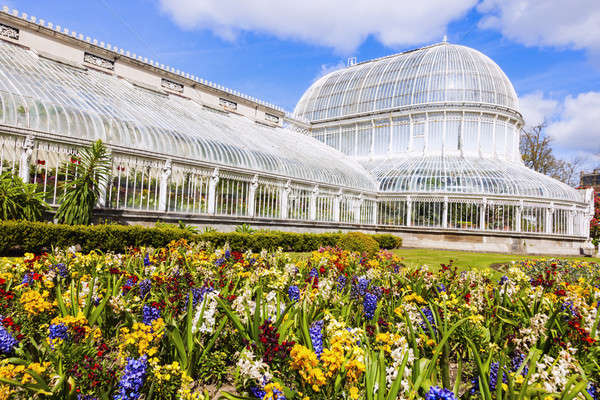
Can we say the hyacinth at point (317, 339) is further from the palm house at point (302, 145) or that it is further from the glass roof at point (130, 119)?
the glass roof at point (130, 119)

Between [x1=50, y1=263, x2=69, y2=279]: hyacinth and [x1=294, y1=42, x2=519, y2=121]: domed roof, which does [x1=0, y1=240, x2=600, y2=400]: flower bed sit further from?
[x1=294, y1=42, x2=519, y2=121]: domed roof

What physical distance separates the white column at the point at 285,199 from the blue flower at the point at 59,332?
17.1 m

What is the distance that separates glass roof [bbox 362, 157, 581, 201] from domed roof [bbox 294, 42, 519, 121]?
242 inches

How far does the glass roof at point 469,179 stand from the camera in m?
25.8

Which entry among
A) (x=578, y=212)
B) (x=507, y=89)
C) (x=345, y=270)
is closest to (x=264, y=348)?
(x=345, y=270)

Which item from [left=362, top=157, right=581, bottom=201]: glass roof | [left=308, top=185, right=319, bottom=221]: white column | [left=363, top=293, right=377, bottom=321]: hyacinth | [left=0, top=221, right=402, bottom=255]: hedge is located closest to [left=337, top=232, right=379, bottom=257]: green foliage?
[left=0, top=221, right=402, bottom=255]: hedge

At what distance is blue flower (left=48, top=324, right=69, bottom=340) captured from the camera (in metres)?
3.63

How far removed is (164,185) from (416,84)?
83.6 ft

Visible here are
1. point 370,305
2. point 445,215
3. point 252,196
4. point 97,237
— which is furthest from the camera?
point 445,215

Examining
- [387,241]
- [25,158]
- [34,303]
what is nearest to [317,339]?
[34,303]

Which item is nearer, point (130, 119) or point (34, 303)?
point (34, 303)

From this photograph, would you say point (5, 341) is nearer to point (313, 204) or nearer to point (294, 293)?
point (294, 293)

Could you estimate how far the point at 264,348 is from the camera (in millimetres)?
3629

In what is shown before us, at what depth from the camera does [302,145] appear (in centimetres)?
2784
